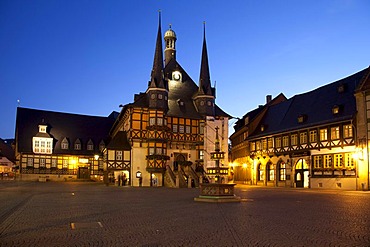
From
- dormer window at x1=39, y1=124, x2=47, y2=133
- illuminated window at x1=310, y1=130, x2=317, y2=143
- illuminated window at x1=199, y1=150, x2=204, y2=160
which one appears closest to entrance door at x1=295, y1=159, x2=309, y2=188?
illuminated window at x1=310, y1=130, x2=317, y2=143

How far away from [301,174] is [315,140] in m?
5.27

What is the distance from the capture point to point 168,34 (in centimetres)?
6912

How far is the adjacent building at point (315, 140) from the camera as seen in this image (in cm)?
3934

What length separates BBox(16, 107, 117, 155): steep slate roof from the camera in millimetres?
73125

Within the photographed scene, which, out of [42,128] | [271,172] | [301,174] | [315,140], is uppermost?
[42,128]

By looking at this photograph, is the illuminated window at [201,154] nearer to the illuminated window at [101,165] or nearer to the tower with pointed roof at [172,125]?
the tower with pointed roof at [172,125]

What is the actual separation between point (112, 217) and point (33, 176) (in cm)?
5973

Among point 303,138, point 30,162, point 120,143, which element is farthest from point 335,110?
point 30,162

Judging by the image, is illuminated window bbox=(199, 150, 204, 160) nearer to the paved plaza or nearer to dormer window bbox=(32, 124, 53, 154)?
dormer window bbox=(32, 124, 53, 154)

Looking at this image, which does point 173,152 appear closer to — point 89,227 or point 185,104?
point 185,104

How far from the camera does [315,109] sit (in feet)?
157

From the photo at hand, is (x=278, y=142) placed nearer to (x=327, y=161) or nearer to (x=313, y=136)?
(x=313, y=136)

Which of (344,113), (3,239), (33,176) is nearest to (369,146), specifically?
(344,113)

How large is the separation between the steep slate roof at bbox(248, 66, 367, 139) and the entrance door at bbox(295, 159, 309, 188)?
4159 mm
